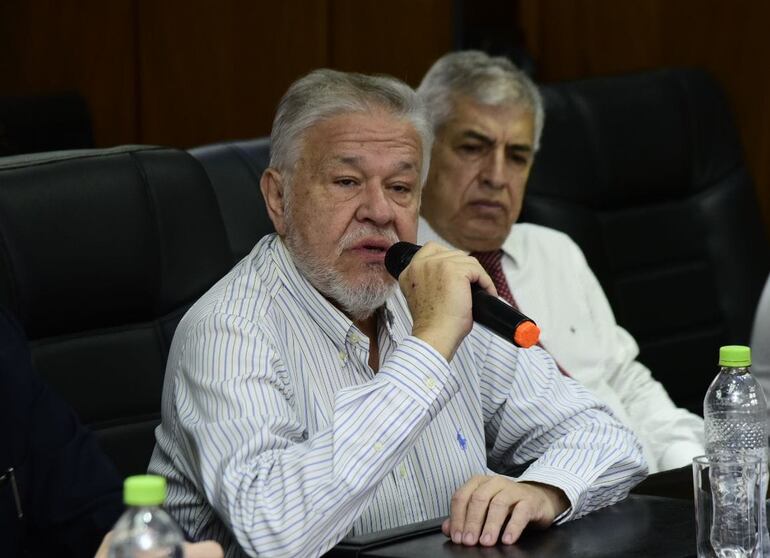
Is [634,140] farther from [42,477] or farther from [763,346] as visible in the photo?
[42,477]

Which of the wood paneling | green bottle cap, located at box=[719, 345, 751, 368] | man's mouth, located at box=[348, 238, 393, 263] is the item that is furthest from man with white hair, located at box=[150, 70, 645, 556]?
the wood paneling

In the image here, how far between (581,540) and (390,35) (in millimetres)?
2459

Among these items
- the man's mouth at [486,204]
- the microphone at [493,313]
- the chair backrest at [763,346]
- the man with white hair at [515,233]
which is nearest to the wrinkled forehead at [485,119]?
the man with white hair at [515,233]

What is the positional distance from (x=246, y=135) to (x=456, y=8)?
2.47 ft

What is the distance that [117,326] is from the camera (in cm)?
222

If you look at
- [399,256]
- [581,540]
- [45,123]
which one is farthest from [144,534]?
[45,123]

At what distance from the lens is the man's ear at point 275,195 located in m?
2.14

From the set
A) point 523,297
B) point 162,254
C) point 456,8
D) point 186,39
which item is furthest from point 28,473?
point 456,8

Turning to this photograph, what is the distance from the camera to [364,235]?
2057mm

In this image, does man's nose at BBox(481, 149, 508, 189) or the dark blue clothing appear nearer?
the dark blue clothing

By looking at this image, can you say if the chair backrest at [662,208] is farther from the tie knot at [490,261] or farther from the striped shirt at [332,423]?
the striped shirt at [332,423]

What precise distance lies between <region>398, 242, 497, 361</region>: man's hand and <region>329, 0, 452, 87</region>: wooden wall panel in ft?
6.76

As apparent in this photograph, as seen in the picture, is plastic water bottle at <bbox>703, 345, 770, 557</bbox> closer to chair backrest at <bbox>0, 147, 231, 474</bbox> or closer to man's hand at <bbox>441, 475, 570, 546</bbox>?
man's hand at <bbox>441, 475, 570, 546</bbox>

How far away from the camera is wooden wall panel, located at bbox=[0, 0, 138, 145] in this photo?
342cm
